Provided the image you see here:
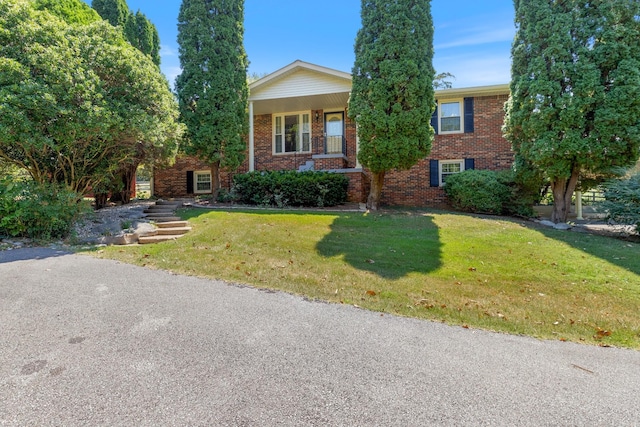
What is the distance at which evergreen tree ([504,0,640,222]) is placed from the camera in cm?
800

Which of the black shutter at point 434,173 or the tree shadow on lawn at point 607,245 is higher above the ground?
the black shutter at point 434,173

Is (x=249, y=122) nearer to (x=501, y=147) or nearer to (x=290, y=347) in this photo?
(x=501, y=147)

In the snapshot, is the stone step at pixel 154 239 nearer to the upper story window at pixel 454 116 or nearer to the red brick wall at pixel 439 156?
the red brick wall at pixel 439 156

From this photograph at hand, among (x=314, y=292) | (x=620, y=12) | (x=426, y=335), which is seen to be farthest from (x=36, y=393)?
(x=620, y=12)

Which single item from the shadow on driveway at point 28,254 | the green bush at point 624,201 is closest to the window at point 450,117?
the green bush at point 624,201

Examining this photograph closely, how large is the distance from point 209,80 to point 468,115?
1024 cm

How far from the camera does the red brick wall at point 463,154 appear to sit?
12.7m

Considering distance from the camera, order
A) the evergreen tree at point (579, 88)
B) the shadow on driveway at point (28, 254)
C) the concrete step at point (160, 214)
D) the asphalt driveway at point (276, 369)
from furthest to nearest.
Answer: the concrete step at point (160, 214) → the evergreen tree at point (579, 88) → the shadow on driveway at point (28, 254) → the asphalt driveway at point (276, 369)

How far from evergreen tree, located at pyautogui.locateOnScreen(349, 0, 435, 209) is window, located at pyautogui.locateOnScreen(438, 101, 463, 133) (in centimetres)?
392

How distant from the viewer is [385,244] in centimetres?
627

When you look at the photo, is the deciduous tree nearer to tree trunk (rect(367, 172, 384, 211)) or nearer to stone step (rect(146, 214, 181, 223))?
stone step (rect(146, 214, 181, 223))

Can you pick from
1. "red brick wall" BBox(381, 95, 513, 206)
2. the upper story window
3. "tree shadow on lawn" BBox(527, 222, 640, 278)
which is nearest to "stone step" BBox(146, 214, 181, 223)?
"red brick wall" BBox(381, 95, 513, 206)

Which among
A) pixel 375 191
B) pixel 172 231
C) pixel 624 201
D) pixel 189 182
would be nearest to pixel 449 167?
pixel 375 191

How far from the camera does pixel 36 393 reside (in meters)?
1.95
